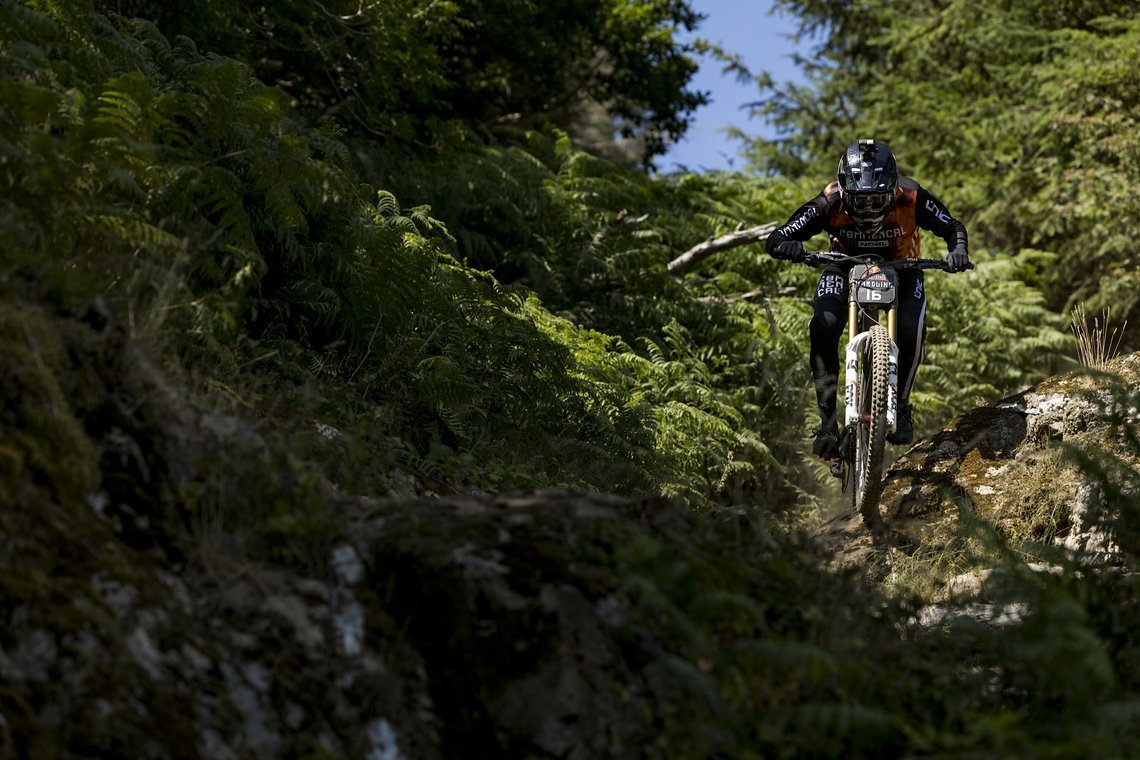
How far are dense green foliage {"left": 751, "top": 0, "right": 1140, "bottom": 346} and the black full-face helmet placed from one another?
1029 cm

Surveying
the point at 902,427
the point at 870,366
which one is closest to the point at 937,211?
the point at 870,366

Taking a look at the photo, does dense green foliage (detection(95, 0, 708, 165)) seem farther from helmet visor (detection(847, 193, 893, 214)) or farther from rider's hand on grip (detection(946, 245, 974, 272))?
rider's hand on grip (detection(946, 245, 974, 272))

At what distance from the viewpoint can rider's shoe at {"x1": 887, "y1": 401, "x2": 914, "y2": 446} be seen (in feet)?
24.4

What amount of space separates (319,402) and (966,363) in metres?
9.87

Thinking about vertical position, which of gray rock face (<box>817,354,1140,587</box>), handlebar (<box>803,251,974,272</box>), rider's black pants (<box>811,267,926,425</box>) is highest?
handlebar (<box>803,251,974,272</box>)

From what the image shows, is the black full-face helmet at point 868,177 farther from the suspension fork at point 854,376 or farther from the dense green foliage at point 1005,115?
the dense green foliage at point 1005,115

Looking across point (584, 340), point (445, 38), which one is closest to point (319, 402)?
point (584, 340)

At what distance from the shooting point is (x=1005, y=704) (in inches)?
143

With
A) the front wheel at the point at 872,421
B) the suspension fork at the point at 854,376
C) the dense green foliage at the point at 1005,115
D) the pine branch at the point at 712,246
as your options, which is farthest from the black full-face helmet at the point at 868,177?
the dense green foliage at the point at 1005,115

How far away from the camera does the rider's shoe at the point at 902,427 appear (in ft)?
24.4

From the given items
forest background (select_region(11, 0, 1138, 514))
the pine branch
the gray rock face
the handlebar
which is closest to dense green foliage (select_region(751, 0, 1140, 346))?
forest background (select_region(11, 0, 1138, 514))

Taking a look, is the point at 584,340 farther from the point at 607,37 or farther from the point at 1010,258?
the point at 607,37

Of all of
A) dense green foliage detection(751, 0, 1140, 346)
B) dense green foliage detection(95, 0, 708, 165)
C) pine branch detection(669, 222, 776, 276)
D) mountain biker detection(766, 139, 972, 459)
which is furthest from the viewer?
dense green foliage detection(751, 0, 1140, 346)

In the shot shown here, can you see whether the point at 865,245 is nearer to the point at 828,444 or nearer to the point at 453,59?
the point at 828,444
